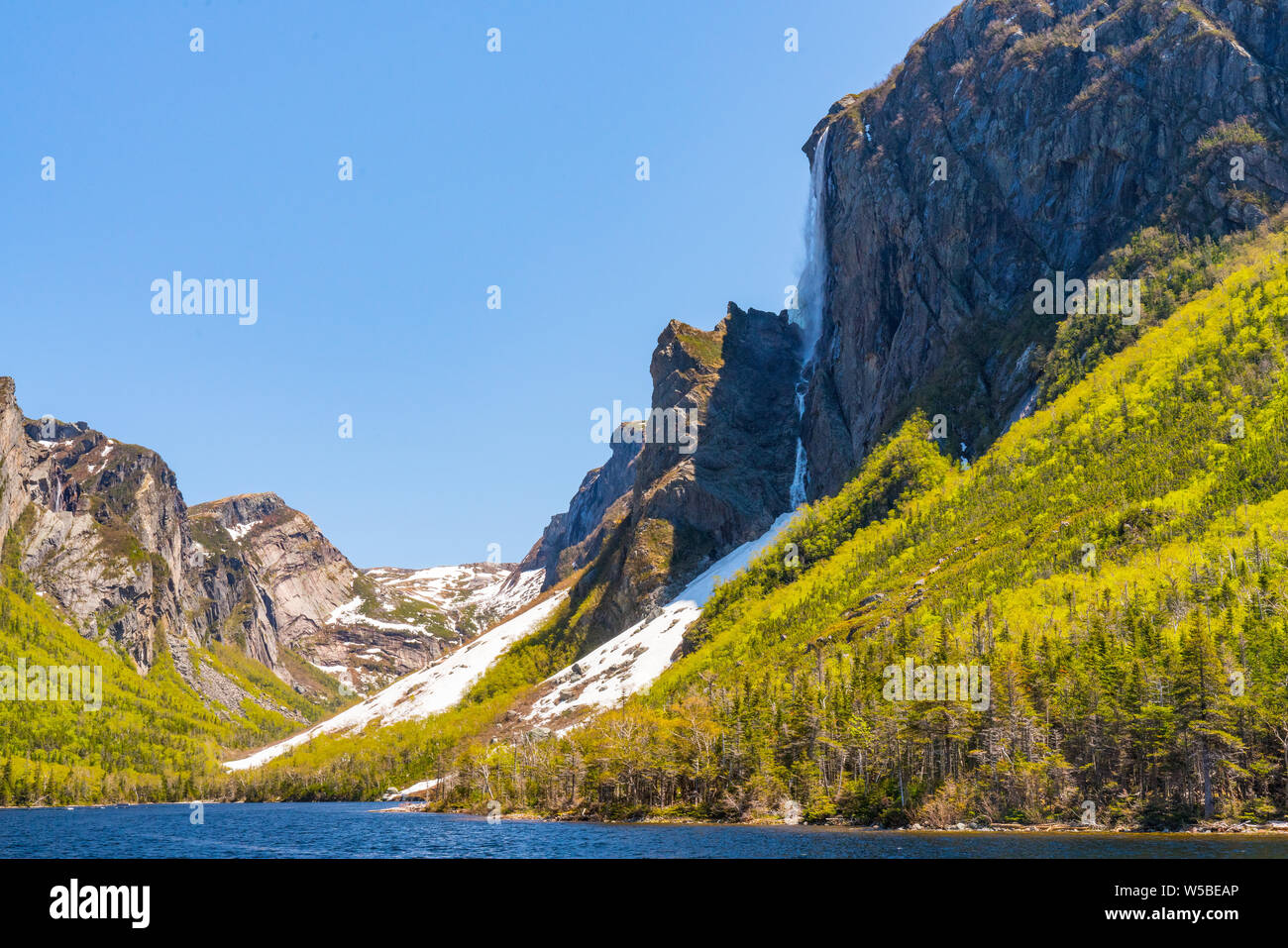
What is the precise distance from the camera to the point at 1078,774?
282 ft

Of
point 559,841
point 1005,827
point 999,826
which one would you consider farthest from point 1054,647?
point 559,841

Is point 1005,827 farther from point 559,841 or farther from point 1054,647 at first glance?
point 559,841

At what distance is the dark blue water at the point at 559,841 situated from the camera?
201 feet

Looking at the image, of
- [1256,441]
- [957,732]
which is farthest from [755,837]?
[1256,441]

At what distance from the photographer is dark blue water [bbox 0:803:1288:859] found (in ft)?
201

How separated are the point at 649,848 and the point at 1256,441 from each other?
111 m

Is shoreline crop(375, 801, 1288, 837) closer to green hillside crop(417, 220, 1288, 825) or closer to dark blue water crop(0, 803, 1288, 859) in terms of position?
green hillside crop(417, 220, 1288, 825)

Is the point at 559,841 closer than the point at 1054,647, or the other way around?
the point at 559,841

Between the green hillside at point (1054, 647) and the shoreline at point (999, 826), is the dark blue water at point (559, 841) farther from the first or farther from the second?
the green hillside at point (1054, 647)

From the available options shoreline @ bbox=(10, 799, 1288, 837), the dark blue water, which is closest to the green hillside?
shoreline @ bbox=(10, 799, 1288, 837)

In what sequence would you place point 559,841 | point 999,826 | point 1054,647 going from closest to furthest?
point 559,841 → point 999,826 → point 1054,647

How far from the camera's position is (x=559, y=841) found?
271 feet

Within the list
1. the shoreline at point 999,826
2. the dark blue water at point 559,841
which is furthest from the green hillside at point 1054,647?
the dark blue water at point 559,841
